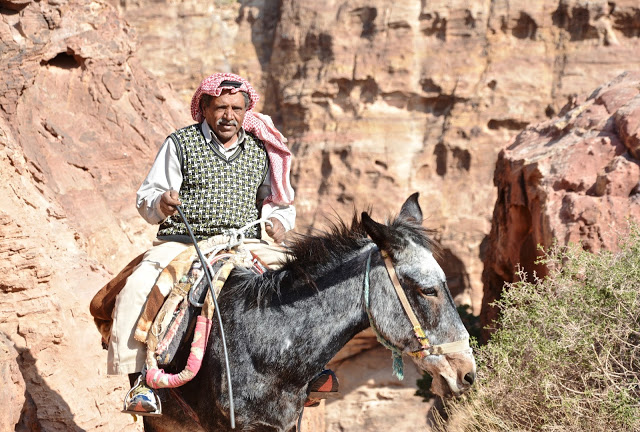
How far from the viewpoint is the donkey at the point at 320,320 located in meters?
4.11

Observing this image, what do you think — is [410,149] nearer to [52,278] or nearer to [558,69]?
[558,69]

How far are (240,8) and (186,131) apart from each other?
20434 mm

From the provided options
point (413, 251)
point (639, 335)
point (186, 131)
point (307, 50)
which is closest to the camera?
point (413, 251)

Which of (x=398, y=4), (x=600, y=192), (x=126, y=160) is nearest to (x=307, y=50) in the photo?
(x=398, y=4)

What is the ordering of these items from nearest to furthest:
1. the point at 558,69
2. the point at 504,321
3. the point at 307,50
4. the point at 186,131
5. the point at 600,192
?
the point at 186,131 < the point at 504,321 < the point at 600,192 < the point at 558,69 < the point at 307,50

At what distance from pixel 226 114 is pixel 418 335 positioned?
184 cm

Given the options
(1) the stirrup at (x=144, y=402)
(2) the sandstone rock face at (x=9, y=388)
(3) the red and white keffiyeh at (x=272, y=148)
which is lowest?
(2) the sandstone rock face at (x=9, y=388)

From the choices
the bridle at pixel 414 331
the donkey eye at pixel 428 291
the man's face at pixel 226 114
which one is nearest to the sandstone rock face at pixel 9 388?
the man's face at pixel 226 114

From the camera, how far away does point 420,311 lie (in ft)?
13.5

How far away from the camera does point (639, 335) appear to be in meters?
6.33

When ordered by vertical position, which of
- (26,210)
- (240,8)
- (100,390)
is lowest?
(100,390)

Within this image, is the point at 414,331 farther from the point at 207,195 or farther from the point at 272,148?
the point at 272,148

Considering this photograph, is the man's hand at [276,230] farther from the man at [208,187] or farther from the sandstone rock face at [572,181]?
the sandstone rock face at [572,181]

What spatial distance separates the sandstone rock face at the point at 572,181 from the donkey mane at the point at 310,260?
12.9 ft
